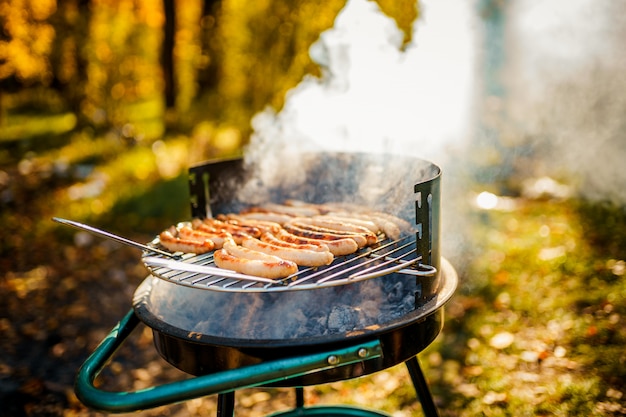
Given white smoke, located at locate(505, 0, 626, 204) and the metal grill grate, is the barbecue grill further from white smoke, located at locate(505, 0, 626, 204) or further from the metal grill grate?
white smoke, located at locate(505, 0, 626, 204)

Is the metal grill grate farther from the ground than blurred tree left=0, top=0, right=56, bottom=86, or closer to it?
closer to it

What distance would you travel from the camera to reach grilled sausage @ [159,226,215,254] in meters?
2.93

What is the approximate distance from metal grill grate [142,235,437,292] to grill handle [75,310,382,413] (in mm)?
290

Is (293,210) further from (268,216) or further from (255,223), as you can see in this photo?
(255,223)

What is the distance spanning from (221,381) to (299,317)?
2.34 ft

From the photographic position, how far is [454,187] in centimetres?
841

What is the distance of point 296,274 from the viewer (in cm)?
248

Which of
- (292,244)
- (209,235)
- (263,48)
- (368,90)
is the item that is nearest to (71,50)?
(263,48)

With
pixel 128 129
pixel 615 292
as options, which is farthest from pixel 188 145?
pixel 615 292

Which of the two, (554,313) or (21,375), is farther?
(554,313)

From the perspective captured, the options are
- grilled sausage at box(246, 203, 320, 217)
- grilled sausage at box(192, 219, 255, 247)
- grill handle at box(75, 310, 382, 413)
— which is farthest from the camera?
grilled sausage at box(246, 203, 320, 217)

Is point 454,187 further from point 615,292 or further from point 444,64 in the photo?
point 615,292

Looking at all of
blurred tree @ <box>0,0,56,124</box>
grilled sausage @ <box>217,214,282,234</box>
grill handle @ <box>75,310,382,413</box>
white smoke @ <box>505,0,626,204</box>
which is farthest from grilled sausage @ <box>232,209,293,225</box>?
blurred tree @ <box>0,0,56,124</box>

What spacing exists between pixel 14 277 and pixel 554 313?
6242 mm
